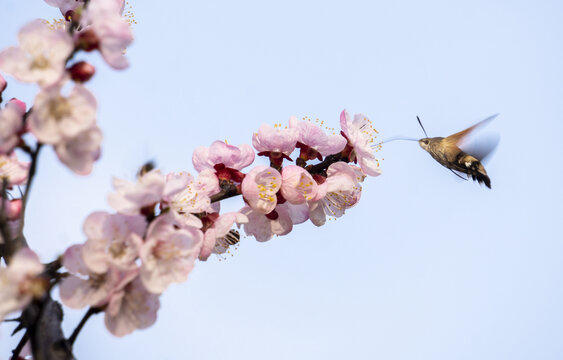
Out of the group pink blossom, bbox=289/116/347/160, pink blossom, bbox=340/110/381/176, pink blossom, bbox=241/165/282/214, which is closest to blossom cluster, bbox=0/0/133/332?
pink blossom, bbox=241/165/282/214

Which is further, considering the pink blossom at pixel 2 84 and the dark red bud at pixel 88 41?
the pink blossom at pixel 2 84

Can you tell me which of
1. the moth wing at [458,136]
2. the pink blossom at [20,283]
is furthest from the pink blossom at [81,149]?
the moth wing at [458,136]

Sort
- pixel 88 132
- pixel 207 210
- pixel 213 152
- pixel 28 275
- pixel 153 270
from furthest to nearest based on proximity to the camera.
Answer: pixel 213 152 → pixel 207 210 → pixel 153 270 → pixel 88 132 → pixel 28 275

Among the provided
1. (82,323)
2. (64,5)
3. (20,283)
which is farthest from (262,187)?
(64,5)

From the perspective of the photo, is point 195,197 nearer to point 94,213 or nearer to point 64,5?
point 94,213

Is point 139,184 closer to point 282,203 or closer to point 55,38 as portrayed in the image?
point 55,38

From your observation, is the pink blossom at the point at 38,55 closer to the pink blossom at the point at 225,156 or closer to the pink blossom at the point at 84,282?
the pink blossom at the point at 84,282

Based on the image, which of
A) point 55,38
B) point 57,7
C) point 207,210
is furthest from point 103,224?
point 57,7
